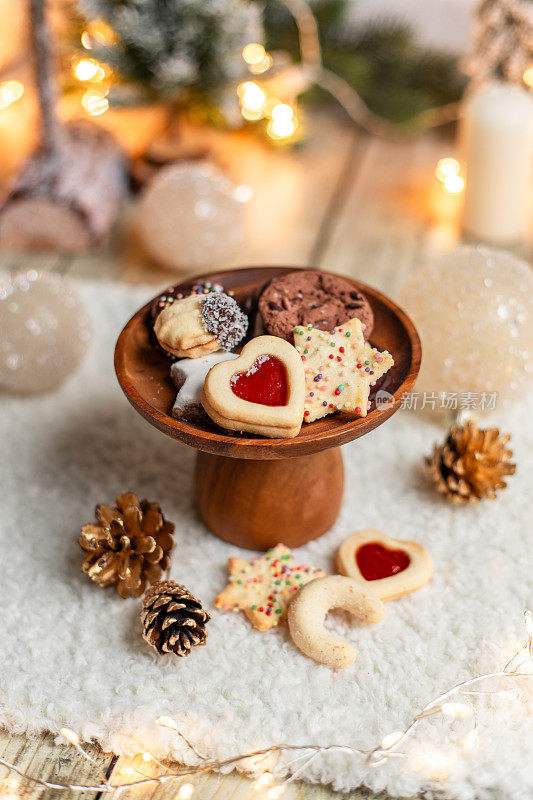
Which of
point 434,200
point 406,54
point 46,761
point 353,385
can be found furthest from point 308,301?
point 406,54

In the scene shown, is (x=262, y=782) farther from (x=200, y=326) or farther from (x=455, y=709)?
(x=200, y=326)

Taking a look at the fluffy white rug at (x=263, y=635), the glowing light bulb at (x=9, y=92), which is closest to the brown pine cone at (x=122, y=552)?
the fluffy white rug at (x=263, y=635)

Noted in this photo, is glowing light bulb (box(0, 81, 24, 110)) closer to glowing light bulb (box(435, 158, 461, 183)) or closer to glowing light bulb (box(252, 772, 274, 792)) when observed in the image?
glowing light bulb (box(435, 158, 461, 183))

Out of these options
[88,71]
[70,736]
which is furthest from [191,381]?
[88,71]

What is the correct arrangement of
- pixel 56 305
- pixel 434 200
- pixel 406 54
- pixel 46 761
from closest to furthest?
pixel 46 761 < pixel 56 305 < pixel 434 200 < pixel 406 54

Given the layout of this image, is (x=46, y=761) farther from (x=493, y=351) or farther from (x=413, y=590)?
(x=493, y=351)

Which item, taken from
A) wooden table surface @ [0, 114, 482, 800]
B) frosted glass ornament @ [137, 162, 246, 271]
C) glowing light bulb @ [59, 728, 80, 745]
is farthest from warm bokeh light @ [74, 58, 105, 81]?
glowing light bulb @ [59, 728, 80, 745]

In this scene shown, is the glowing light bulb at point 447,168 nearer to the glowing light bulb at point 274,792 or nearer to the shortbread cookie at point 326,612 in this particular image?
Result: the shortbread cookie at point 326,612
